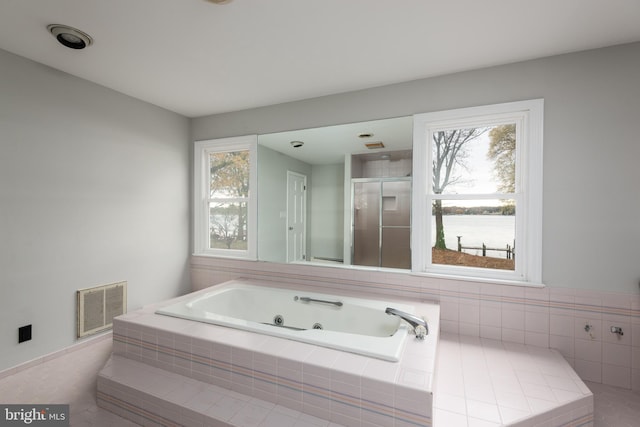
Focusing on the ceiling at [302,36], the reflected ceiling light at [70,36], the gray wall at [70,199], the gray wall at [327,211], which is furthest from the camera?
the gray wall at [327,211]

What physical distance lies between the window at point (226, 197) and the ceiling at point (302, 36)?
0.94 meters

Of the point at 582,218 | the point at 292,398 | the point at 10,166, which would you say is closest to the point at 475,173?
the point at 582,218

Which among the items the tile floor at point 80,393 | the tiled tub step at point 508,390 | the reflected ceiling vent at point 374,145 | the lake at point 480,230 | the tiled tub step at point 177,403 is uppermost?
the reflected ceiling vent at point 374,145

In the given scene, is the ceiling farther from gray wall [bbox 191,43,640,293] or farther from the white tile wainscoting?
the white tile wainscoting

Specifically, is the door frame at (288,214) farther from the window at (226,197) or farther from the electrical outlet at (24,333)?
the electrical outlet at (24,333)

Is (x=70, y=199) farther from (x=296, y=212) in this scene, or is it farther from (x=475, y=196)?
(x=475, y=196)

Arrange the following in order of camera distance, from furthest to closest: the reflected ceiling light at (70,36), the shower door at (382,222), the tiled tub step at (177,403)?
the shower door at (382,222) < the reflected ceiling light at (70,36) < the tiled tub step at (177,403)

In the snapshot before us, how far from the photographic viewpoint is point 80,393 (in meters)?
1.90

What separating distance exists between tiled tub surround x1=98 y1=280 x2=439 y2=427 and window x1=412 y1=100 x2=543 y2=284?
0.76 metres

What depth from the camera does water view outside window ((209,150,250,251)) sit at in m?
3.27

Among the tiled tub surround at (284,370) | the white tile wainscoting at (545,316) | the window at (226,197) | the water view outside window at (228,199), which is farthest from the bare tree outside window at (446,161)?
the water view outside window at (228,199)

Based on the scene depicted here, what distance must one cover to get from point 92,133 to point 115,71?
61 cm

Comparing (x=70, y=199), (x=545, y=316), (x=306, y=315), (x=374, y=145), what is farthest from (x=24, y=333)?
(x=545, y=316)

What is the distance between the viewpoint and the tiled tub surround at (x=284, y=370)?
1.29 meters
